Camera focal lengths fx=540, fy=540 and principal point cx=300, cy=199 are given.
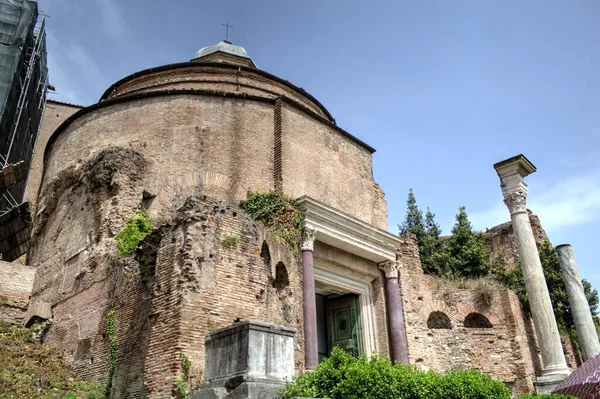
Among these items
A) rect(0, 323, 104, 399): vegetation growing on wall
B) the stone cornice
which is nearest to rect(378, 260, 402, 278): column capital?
→ the stone cornice

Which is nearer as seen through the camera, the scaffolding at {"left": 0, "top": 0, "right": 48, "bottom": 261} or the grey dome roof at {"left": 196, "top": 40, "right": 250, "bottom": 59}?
the scaffolding at {"left": 0, "top": 0, "right": 48, "bottom": 261}

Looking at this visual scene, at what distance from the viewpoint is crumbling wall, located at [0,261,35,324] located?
14.7 m

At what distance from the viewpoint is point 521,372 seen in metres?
16.8

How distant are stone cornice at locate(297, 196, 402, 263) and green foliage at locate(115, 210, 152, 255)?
12.5 feet

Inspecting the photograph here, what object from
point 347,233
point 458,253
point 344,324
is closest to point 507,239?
point 458,253

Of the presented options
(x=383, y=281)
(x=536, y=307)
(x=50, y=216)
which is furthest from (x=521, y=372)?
(x=50, y=216)

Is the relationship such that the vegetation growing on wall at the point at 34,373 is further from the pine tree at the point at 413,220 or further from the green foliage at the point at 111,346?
the pine tree at the point at 413,220

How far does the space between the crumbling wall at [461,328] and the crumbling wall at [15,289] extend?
1090 cm

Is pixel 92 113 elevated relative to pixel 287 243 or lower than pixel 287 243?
elevated

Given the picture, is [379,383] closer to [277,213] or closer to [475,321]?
[277,213]

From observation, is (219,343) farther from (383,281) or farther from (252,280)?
(383,281)

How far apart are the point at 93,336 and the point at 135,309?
1.77 meters

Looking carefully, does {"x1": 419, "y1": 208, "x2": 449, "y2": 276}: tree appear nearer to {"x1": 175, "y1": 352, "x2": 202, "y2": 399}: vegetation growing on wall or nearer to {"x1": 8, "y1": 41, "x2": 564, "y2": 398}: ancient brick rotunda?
{"x1": 8, "y1": 41, "x2": 564, "y2": 398}: ancient brick rotunda

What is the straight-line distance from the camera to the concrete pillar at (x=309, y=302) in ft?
40.5
